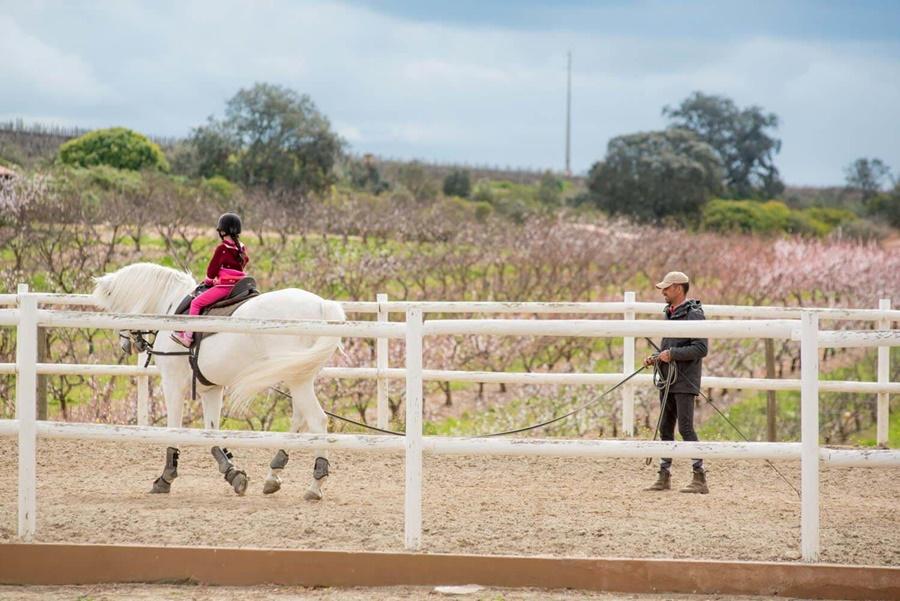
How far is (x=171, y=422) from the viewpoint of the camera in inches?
308

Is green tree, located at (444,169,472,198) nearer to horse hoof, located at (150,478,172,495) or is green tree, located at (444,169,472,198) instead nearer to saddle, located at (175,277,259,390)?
saddle, located at (175,277,259,390)

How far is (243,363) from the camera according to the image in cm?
765

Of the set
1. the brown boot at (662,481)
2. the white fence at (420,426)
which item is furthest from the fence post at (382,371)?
the white fence at (420,426)

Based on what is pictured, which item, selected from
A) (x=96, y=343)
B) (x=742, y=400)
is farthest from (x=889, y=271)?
(x=96, y=343)

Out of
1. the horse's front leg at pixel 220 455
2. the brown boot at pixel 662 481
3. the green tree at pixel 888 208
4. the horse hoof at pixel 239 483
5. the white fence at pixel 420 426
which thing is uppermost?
the green tree at pixel 888 208

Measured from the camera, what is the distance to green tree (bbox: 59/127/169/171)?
32906mm

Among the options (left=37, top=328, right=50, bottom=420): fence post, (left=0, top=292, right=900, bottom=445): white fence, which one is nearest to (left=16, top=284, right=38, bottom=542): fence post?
(left=0, top=292, right=900, bottom=445): white fence

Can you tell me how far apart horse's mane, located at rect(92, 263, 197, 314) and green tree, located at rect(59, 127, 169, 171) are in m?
25.6

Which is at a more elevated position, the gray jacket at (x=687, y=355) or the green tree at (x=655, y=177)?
the green tree at (x=655, y=177)

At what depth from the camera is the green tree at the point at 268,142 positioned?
112 ft

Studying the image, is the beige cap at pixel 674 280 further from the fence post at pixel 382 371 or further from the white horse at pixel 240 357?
the fence post at pixel 382 371

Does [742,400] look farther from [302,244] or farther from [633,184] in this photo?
[633,184]

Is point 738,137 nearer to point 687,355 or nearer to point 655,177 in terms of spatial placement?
point 655,177

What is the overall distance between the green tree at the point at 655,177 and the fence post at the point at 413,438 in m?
34.6
